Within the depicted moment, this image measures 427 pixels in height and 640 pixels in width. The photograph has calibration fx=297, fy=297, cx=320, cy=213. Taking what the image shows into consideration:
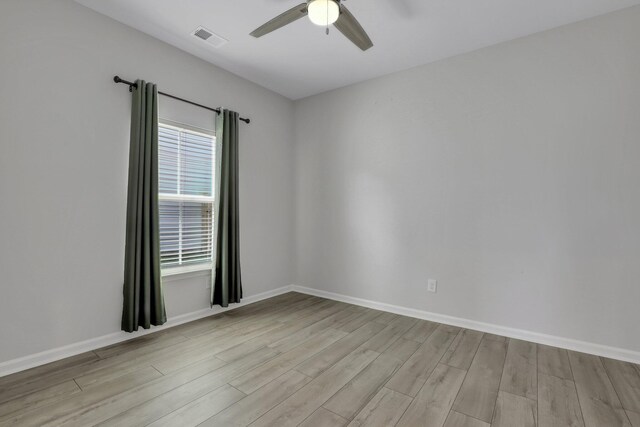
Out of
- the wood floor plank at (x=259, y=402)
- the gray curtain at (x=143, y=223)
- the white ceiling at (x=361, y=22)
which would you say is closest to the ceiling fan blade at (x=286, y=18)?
the white ceiling at (x=361, y=22)

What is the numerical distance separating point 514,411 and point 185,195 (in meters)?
3.20

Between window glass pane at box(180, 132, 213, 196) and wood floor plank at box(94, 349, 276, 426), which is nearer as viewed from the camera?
wood floor plank at box(94, 349, 276, 426)

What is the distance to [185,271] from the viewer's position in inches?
122

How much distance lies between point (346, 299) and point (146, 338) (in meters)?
2.25

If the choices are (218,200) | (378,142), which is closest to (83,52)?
(218,200)

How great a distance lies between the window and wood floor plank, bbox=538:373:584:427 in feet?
10.1

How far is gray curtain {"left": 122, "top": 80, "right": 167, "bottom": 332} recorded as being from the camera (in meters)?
2.55

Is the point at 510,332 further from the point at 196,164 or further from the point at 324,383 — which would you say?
the point at 196,164

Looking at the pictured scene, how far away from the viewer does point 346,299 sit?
12.7 feet

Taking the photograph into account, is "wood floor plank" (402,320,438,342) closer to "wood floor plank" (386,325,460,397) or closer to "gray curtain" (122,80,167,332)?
"wood floor plank" (386,325,460,397)

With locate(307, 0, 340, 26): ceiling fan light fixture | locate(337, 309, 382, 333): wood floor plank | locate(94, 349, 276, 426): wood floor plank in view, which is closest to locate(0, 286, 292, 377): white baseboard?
locate(94, 349, 276, 426): wood floor plank

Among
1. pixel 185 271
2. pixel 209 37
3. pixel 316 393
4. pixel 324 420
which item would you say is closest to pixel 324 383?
pixel 316 393

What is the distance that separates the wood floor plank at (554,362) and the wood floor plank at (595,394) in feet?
0.13

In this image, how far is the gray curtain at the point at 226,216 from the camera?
3.31 metres
